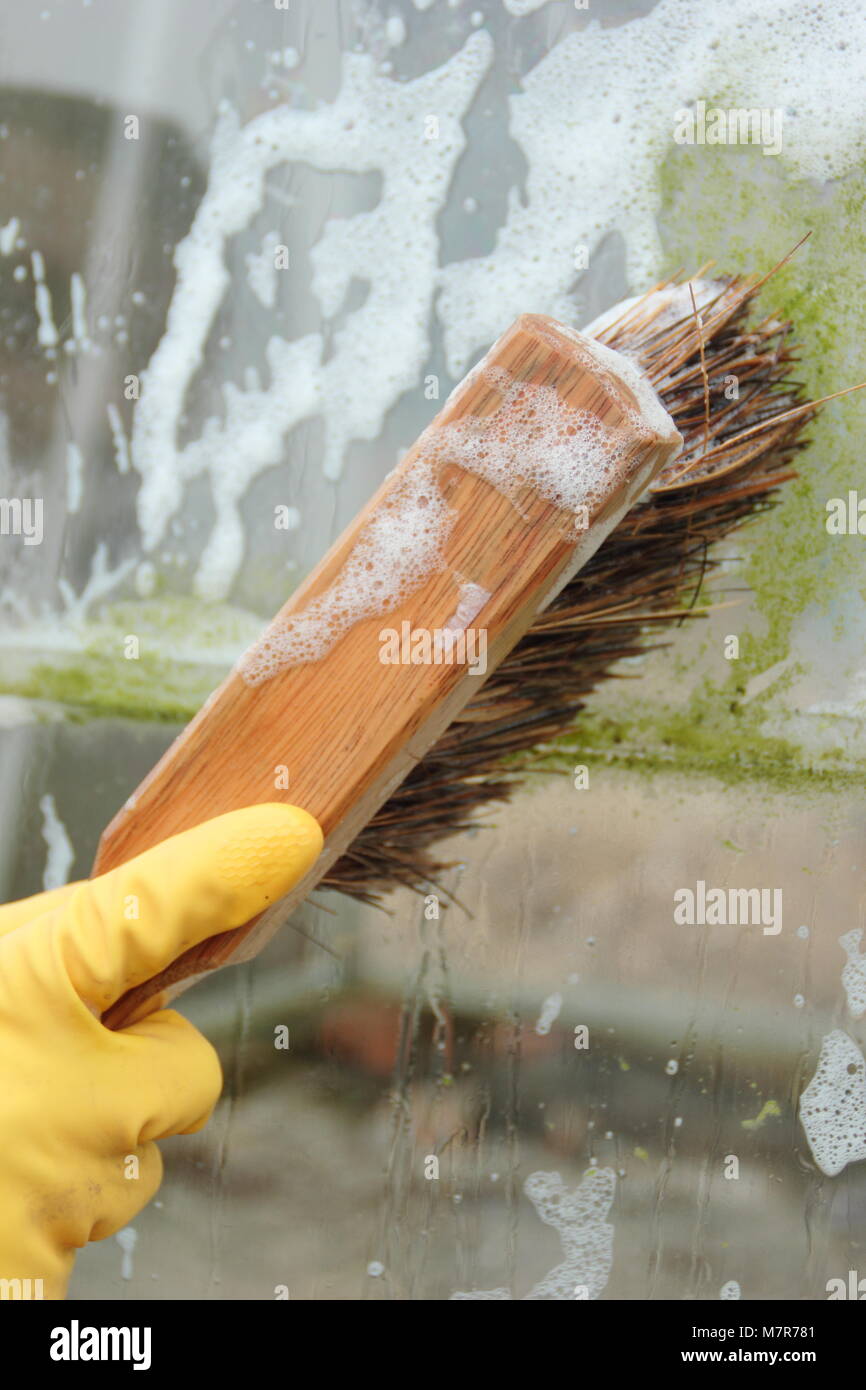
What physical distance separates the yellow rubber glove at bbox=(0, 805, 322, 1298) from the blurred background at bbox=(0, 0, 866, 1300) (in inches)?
10.4

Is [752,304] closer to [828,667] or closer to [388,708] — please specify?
[828,667]

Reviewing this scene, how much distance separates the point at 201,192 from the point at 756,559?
65 cm

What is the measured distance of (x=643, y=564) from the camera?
0.85 meters

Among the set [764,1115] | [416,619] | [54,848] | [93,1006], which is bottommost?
[764,1115]

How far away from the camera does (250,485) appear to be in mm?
961

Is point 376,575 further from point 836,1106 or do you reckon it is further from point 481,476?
point 836,1106

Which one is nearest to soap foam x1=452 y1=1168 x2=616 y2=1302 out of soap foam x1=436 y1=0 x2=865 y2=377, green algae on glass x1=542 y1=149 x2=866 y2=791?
green algae on glass x1=542 y1=149 x2=866 y2=791

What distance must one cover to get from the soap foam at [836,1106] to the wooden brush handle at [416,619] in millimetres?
564

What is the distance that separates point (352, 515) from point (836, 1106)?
76cm

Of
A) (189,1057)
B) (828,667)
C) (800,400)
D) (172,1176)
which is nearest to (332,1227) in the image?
(172,1176)

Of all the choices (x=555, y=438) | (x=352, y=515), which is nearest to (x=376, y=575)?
(x=555, y=438)

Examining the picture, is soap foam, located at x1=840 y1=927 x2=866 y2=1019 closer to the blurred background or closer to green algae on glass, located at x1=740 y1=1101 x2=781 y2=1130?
the blurred background

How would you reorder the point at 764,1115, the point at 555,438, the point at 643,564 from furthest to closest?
1. the point at 764,1115
2. the point at 643,564
3. the point at 555,438

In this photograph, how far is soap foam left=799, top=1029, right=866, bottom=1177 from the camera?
96cm
